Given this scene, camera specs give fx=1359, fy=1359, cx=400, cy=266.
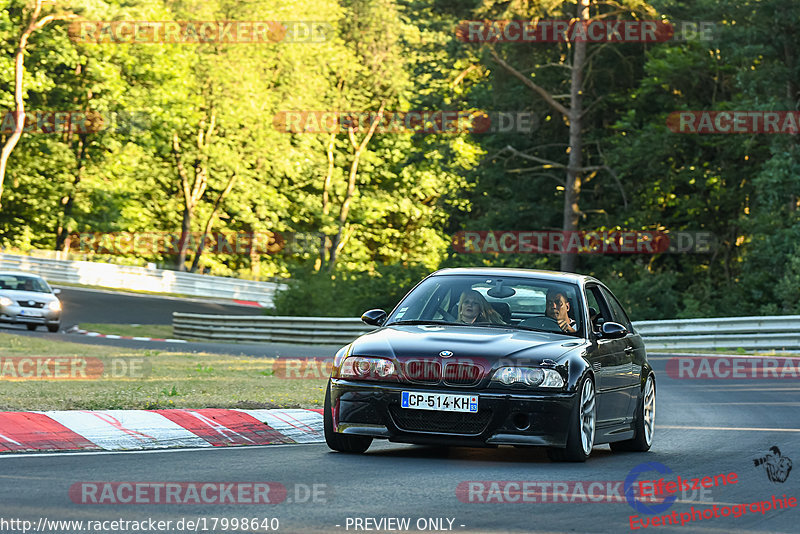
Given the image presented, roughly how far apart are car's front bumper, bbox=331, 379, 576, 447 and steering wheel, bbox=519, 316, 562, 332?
104cm

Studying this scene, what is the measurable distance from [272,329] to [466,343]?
24.9 meters

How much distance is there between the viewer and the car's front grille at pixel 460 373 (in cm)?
961

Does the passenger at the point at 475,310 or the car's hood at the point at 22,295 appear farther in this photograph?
the car's hood at the point at 22,295

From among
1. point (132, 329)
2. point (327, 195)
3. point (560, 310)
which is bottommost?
point (132, 329)


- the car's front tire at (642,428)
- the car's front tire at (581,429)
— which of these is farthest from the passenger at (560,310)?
the car's front tire at (642,428)

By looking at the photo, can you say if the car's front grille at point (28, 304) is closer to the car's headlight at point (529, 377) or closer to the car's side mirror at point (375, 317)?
the car's side mirror at point (375, 317)

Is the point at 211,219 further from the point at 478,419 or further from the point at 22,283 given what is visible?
the point at 478,419

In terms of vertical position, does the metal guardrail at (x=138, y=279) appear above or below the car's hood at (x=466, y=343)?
below

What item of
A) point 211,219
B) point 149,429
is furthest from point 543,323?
point 211,219

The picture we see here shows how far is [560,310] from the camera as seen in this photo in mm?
10898

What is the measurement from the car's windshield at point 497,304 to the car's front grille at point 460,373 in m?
1.13

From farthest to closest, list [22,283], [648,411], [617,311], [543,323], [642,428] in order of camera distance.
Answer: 1. [22,283]
2. [617,311]
3. [648,411]
4. [642,428]
5. [543,323]

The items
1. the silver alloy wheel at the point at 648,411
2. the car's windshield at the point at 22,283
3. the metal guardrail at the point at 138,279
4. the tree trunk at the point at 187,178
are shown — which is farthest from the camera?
the tree trunk at the point at 187,178

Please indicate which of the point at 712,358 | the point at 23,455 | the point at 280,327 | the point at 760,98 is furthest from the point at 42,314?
the point at 23,455
